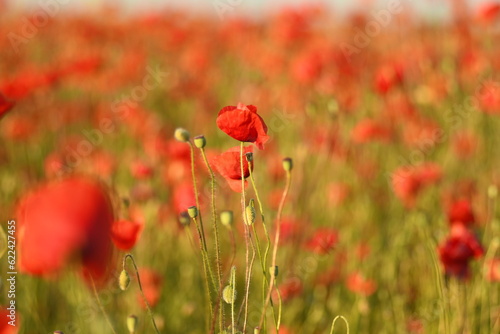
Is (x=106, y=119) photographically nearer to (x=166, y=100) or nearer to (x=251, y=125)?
(x=166, y=100)

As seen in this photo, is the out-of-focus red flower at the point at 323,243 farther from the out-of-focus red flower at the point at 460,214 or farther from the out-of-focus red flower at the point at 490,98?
the out-of-focus red flower at the point at 490,98

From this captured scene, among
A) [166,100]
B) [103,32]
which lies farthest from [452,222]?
[103,32]

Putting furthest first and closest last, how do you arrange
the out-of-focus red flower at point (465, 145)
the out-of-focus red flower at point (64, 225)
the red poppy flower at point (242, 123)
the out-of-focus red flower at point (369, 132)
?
the out-of-focus red flower at point (465, 145), the out-of-focus red flower at point (369, 132), the red poppy flower at point (242, 123), the out-of-focus red flower at point (64, 225)

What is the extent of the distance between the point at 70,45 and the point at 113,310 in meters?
3.05

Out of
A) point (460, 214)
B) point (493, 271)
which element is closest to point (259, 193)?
point (460, 214)

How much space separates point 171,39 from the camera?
12.9 feet

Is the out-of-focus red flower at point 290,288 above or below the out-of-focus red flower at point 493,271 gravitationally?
below

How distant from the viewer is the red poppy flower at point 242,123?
806 millimetres

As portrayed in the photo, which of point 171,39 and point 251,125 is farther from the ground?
point 171,39

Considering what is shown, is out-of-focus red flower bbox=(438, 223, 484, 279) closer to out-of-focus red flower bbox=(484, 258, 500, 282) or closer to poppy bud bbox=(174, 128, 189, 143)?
out-of-focus red flower bbox=(484, 258, 500, 282)

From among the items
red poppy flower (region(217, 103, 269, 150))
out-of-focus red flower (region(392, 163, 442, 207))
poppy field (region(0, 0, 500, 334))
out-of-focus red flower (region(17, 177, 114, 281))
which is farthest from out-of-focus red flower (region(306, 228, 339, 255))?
out-of-focus red flower (region(17, 177, 114, 281))

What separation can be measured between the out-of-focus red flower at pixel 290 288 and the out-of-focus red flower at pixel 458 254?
406 mm

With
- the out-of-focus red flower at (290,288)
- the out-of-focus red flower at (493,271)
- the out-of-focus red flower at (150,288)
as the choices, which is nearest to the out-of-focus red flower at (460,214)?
the out-of-focus red flower at (493,271)

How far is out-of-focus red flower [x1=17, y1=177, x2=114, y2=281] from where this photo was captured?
500mm
